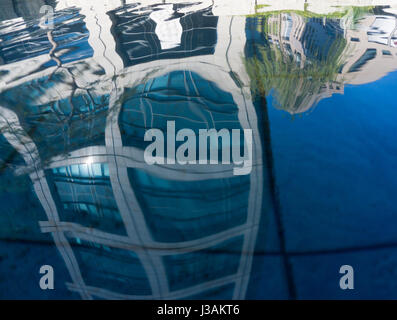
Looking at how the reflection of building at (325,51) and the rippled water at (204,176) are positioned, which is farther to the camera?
the reflection of building at (325,51)

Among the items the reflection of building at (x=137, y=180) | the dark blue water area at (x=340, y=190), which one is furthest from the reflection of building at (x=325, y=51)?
the reflection of building at (x=137, y=180)

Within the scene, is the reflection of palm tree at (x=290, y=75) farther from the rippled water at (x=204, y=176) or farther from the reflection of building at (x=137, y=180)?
the reflection of building at (x=137, y=180)

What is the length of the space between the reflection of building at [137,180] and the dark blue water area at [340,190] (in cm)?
13

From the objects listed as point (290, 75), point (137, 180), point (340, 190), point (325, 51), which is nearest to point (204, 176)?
point (137, 180)

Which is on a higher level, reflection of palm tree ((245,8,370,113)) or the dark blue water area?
reflection of palm tree ((245,8,370,113))

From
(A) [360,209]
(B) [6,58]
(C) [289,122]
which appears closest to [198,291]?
(A) [360,209]

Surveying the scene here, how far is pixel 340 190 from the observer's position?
1101mm

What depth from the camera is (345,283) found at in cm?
83

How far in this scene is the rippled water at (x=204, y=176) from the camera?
0.89 meters

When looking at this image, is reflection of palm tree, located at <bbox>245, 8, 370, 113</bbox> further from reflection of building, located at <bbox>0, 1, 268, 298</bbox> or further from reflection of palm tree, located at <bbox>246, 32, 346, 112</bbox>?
reflection of building, located at <bbox>0, 1, 268, 298</bbox>

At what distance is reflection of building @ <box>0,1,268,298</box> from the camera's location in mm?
904

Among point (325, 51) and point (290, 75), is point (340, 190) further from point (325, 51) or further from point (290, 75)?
point (325, 51)

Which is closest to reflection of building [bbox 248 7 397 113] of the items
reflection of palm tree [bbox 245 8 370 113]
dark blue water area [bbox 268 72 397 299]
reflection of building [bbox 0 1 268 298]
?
reflection of palm tree [bbox 245 8 370 113]
